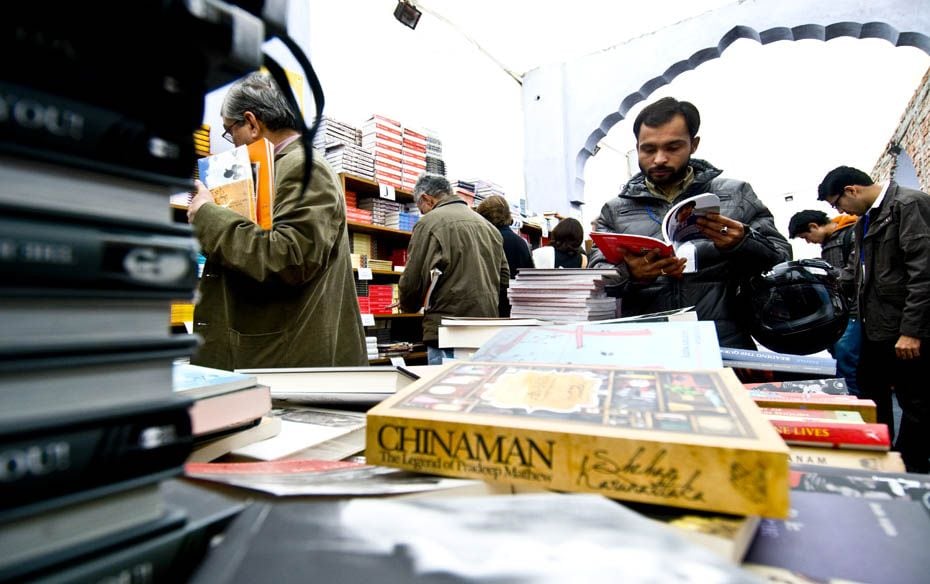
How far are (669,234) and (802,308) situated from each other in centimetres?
36

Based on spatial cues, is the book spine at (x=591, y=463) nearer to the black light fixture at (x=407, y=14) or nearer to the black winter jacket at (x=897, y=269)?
the black winter jacket at (x=897, y=269)

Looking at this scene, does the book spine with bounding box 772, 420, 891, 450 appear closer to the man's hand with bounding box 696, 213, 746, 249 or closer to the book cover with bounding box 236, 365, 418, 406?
the book cover with bounding box 236, 365, 418, 406

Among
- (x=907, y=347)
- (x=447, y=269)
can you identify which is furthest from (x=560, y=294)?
(x=907, y=347)

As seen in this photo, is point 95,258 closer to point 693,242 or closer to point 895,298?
point 693,242

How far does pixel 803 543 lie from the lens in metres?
0.35

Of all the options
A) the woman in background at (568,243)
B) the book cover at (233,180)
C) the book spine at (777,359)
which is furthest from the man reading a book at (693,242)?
the woman in background at (568,243)

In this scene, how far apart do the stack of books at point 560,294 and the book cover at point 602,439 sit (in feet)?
2.68

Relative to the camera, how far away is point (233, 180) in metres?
1.28

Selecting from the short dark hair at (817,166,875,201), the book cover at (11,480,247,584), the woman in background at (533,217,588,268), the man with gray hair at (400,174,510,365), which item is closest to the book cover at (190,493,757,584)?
the book cover at (11,480,247,584)

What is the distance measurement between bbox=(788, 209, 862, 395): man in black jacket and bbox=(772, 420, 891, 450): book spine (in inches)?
111

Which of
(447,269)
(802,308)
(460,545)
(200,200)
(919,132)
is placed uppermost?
(919,132)

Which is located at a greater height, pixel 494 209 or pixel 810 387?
pixel 494 209

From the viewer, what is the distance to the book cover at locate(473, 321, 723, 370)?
619 mm

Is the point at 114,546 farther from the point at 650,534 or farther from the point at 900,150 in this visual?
the point at 900,150
